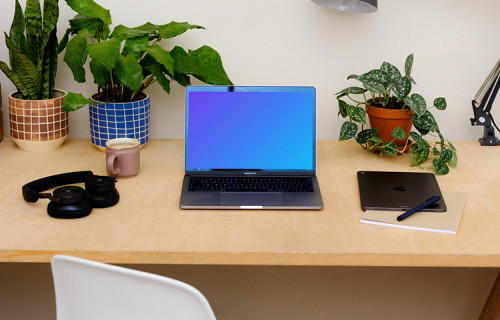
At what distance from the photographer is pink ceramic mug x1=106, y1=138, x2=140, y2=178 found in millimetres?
1356

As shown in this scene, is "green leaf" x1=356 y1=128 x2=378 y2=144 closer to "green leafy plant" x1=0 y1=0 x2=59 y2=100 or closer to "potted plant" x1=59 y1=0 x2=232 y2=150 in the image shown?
"potted plant" x1=59 y1=0 x2=232 y2=150

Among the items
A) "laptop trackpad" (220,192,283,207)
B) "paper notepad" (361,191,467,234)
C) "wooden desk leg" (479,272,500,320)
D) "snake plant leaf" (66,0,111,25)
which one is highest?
"snake plant leaf" (66,0,111,25)

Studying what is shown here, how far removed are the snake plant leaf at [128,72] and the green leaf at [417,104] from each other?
0.67 metres

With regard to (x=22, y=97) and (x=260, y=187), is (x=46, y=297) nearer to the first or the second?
(x=22, y=97)

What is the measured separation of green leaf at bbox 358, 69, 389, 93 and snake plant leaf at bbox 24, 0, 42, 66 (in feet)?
2.72

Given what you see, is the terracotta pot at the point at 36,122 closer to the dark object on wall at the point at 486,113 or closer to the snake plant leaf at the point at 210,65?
the snake plant leaf at the point at 210,65

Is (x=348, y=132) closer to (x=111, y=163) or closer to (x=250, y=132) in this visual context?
(x=250, y=132)

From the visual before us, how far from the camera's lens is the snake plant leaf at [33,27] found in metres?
1.48

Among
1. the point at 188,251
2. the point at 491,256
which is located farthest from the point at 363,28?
the point at 188,251

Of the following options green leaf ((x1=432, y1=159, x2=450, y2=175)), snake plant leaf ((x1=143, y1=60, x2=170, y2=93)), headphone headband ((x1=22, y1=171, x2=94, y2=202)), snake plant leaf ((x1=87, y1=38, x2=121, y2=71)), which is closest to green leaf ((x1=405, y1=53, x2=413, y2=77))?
green leaf ((x1=432, y1=159, x2=450, y2=175))

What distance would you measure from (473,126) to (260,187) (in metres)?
0.79

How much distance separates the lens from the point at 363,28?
1.66 m

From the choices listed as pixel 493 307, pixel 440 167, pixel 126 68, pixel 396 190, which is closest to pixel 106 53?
pixel 126 68

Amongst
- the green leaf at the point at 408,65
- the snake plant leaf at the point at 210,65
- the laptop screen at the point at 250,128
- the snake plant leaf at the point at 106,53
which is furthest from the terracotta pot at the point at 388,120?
the snake plant leaf at the point at 106,53
